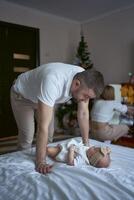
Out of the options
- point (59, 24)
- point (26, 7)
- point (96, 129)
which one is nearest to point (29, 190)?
point (96, 129)

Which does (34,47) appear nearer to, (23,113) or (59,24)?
(59,24)

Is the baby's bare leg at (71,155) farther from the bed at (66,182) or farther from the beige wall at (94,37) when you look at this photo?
the beige wall at (94,37)

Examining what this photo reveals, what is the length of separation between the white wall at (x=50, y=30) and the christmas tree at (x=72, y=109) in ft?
1.16

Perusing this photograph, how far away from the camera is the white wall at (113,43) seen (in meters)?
4.69

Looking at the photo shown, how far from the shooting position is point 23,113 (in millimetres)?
2061

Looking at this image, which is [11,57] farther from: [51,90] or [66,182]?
[66,182]

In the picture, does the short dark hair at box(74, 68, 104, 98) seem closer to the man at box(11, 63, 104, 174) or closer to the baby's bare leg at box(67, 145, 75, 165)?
the man at box(11, 63, 104, 174)

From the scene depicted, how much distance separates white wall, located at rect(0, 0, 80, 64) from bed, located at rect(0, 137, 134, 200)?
11.6ft

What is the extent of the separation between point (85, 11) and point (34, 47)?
1189 millimetres

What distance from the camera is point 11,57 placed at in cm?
462

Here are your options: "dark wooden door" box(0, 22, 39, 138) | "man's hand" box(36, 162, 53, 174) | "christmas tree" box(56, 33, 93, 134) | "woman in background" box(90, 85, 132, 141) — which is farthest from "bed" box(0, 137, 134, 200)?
"christmas tree" box(56, 33, 93, 134)

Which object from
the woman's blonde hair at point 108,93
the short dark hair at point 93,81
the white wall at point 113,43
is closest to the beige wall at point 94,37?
the white wall at point 113,43

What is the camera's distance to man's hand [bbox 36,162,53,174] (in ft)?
4.82

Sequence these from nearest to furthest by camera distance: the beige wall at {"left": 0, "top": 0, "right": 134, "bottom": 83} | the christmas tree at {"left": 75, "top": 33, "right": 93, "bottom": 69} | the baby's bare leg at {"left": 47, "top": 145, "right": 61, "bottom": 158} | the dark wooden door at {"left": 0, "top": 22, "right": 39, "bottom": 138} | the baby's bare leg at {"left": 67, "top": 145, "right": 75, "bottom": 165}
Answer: the baby's bare leg at {"left": 67, "top": 145, "right": 75, "bottom": 165} → the baby's bare leg at {"left": 47, "top": 145, "right": 61, "bottom": 158} → the dark wooden door at {"left": 0, "top": 22, "right": 39, "bottom": 138} → the beige wall at {"left": 0, "top": 0, "right": 134, "bottom": 83} → the christmas tree at {"left": 75, "top": 33, "right": 93, "bottom": 69}
